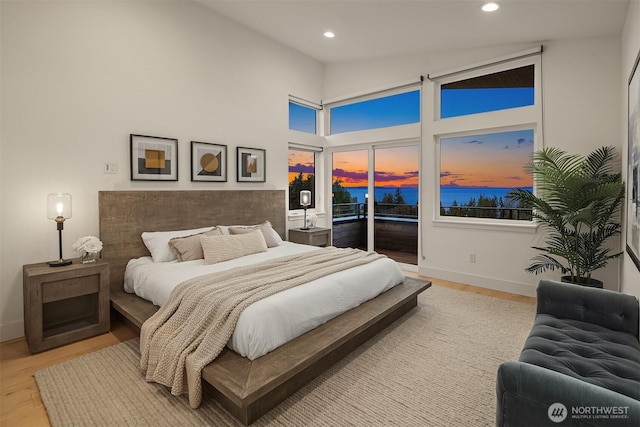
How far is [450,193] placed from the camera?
4898 mm

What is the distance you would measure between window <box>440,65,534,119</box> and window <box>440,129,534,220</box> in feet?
1.18

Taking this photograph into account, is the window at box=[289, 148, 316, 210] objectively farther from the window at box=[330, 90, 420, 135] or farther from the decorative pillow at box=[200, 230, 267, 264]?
the decorative pillow at box=[200, 230, 267, 264]

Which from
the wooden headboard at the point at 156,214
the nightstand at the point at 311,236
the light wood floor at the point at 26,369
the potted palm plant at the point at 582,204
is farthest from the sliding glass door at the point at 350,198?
the light wood floor at the point at 26,369

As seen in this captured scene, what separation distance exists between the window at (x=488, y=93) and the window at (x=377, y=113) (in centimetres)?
49

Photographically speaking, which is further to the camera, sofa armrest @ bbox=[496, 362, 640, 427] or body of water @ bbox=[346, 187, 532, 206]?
body of water @ bbox=[346, 187, 532, 206]

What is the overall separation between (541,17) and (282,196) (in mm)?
3794

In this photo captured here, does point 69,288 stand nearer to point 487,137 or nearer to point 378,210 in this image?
point 378,210

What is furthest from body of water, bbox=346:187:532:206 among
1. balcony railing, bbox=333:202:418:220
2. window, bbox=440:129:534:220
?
balcony railing, bbox=333:202:418:220

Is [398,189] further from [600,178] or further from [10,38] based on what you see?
[10,38]

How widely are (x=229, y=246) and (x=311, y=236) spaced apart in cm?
176

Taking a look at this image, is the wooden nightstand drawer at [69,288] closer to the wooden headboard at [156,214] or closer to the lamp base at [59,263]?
the lamp base at [59,263]

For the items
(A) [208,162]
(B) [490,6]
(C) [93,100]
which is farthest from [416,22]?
(C) [93,100]

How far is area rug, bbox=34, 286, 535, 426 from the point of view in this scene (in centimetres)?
191

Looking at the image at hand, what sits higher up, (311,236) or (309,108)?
(309,108)
